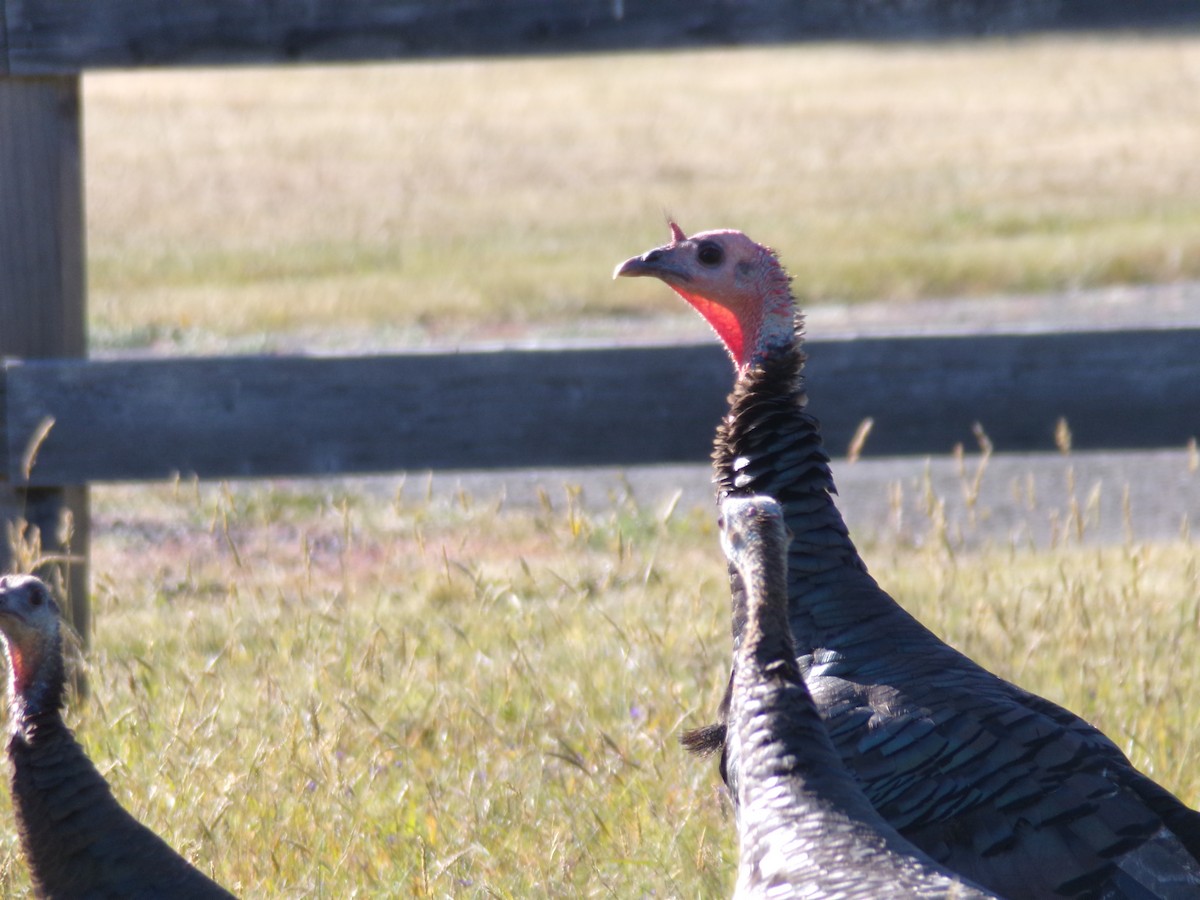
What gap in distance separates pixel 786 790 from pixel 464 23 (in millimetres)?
2162

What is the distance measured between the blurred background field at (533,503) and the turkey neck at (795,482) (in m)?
0.65

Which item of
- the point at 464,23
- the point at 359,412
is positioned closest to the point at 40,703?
the point at 359,412

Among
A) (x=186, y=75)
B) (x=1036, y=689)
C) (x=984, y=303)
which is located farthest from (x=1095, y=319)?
(x=186, y=75)

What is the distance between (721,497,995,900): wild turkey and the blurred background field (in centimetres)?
94

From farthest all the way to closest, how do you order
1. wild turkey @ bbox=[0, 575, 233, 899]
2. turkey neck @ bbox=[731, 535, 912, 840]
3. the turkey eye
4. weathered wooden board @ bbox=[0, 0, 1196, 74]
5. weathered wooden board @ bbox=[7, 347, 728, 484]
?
weathered wooden board @ bbox=[7, 347, 728, 484] → weathered wooden board @ bbox=[0, 0, 1196, 74] → the turkey eye → wild turkey @ bbox=[0, 575, 233, 899] → turkey neck @ bbox=[731, 535, 912, 840]

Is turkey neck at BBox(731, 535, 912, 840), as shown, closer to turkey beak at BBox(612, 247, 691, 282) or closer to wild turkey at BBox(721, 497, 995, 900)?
wild turkey at BBox(721, 497, 995, 900)

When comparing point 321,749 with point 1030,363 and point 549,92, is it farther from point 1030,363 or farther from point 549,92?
point 549,92

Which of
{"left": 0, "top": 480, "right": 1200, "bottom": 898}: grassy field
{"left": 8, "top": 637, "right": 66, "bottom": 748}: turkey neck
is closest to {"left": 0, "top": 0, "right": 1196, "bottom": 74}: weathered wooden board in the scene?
{"left": 0, "top": 480, "right": 1200, "bottom": 898}: grassy field

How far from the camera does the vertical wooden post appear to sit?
13.2ft

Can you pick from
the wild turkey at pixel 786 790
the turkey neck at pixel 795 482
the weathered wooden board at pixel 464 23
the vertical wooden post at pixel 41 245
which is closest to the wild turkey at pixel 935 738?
the turkey neck at pixel 795 482

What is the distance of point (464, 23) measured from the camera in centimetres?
387

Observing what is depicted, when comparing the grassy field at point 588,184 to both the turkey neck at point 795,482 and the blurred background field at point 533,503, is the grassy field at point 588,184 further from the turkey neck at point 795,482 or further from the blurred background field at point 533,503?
the turkey neck at point 795,482

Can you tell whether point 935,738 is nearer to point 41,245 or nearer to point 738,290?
point 738,290

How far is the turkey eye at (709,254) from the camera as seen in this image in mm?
3643
